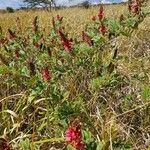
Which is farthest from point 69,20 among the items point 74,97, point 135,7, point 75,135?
point 75,135

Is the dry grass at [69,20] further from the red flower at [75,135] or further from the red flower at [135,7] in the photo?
the red flower at [75,135]

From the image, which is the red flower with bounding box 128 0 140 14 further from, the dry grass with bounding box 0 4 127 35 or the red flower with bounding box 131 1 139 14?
the dry grass with bounding box 0 4 127 35

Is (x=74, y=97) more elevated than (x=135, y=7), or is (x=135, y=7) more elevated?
(x=135, y=7)

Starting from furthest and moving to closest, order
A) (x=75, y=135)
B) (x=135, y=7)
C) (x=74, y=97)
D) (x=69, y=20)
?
(x=69, y=20)
(x=135, y=7)
(x=74, y=97)
(x=75, y=135)

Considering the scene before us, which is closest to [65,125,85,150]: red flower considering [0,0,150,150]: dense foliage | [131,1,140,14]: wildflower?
[0,0,150,150]: dense foliage

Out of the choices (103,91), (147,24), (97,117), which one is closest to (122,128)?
(97,117)

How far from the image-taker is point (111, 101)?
9.66 ft

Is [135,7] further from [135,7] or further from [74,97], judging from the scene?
[74,97]

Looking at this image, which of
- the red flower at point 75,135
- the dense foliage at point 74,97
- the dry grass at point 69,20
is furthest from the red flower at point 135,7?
the red flower at point 75,135

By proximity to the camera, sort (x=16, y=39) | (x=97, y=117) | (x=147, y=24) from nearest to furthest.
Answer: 1. (x=97, y=117)
2. (x=16, y=39)
3. (x=147, y=24)

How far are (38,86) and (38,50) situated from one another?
1.10 meters

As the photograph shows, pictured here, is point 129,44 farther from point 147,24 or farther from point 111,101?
point 111,101

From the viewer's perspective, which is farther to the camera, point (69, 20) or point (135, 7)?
point (69, 20)

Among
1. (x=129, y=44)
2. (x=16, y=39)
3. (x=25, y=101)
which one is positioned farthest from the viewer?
(x=129, y=44)
